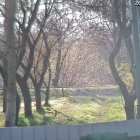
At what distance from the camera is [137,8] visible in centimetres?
1239

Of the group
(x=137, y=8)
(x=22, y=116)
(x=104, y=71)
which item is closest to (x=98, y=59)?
(x=104, y=71)

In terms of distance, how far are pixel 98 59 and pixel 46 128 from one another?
4350cm

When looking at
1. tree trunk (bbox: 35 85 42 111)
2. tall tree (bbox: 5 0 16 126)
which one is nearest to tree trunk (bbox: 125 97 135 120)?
tall tree (bbox: 5 0 16 126)

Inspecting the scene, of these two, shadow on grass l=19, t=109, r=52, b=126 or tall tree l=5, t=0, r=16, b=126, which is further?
shadow on grass l=19, t=109, r=52, b=126

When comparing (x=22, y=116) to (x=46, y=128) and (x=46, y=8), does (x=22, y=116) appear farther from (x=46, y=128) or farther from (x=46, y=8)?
(x=46, y=128)

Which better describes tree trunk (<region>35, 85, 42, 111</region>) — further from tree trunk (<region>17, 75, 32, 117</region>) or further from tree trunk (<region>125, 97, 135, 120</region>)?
tree trunk (<region>125, 97, 135, 120</region>)

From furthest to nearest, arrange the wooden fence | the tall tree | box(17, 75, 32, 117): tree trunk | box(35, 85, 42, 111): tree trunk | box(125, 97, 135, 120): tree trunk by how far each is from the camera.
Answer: box(35, 85, 42, 111): tree trunk < box(17, 75, 32, 117): tree trunk < box(125, 97, 135, 120): tree trunk < the tall tree < the wooden fence

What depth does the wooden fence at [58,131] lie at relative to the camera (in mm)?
9719

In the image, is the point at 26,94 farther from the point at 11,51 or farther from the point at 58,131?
the point at 58,131

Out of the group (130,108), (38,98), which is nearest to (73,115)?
(38,98)

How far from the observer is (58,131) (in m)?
9.92

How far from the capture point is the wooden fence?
383 inches

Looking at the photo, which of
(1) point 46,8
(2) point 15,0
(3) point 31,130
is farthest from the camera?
(1) point 46,8

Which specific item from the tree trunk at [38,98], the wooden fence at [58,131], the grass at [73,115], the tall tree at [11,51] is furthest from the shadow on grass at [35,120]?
the wooden fence at [58,131]
